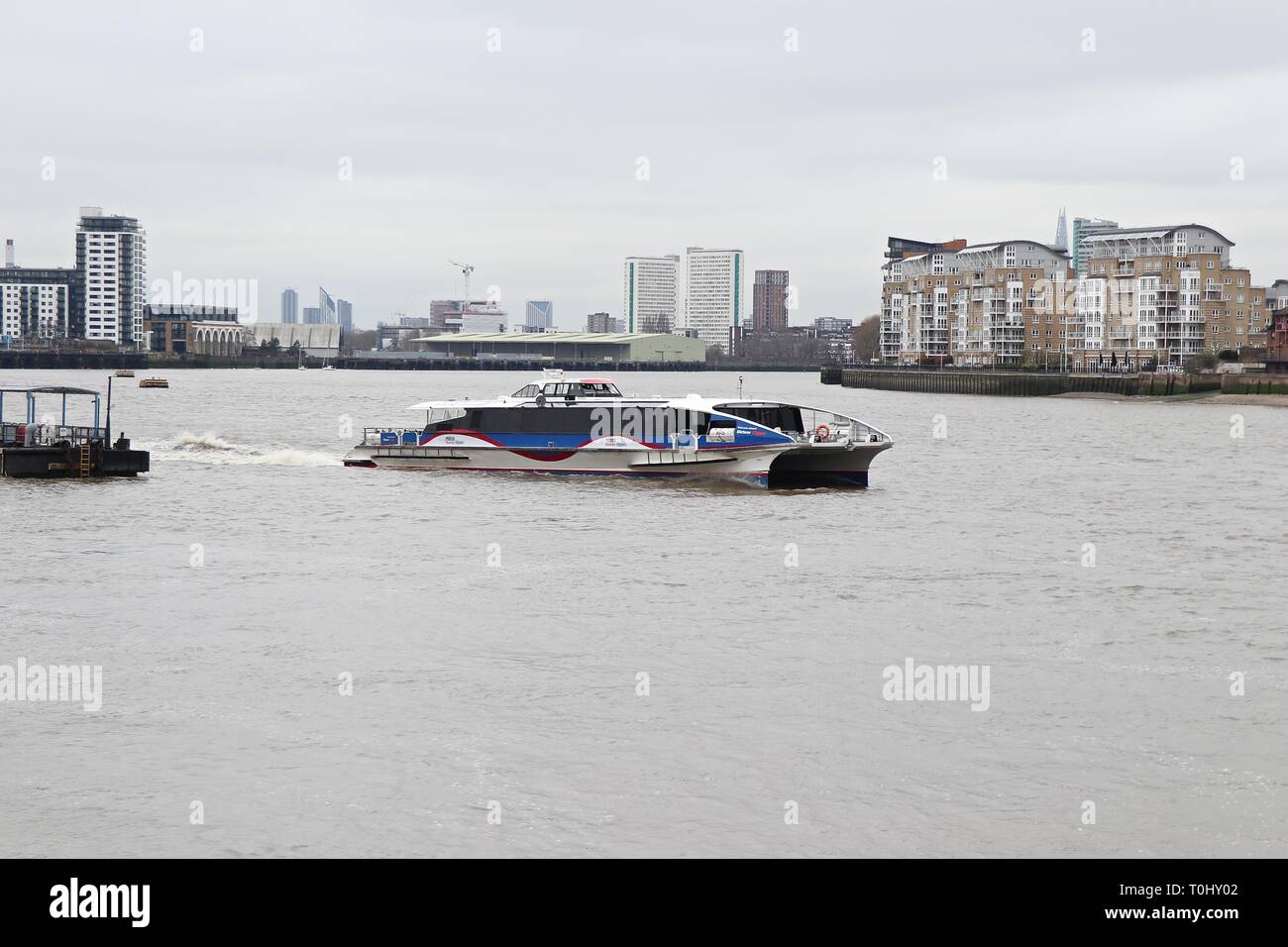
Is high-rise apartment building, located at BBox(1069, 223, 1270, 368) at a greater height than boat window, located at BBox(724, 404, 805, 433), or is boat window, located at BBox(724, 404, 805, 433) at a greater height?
high-rise apartment building, located at BBox(1069, 223, 1270, 368)

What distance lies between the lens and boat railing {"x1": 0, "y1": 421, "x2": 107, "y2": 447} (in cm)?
4375

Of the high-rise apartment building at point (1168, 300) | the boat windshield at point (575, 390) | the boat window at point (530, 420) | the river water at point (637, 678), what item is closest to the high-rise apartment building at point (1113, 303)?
the high-rise apartment building at point (1168, 300)

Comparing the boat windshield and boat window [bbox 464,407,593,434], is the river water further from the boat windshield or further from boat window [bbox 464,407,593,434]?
the boat windshield

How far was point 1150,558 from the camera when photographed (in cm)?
2969

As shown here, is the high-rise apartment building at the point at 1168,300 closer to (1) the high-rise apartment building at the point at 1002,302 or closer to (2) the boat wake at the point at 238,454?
(1) the high-rise apartment building at the point at 1002,302

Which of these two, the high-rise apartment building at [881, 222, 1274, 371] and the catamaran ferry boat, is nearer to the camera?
the catamaran ferry boat

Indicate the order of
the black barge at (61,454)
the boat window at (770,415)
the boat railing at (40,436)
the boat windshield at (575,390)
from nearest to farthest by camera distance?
the black barge at (61,454) → the boat window at (770,415) → the boat railing at (40,436) → the boat windshield at (575,390)

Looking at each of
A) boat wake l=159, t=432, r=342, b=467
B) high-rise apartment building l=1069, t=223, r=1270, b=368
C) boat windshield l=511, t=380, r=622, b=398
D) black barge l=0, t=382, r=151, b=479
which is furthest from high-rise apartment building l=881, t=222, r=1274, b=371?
black barge l=0, t=382, r=151, b=479

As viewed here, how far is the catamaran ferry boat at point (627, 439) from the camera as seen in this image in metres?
42.9

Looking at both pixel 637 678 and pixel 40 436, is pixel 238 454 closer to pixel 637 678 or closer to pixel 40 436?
pixel 40 436

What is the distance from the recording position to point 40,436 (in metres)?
44.4

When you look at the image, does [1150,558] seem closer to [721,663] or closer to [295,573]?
[721,663]

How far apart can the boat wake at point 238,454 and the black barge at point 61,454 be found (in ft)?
21.0

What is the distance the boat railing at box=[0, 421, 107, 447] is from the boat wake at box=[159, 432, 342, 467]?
651cm
